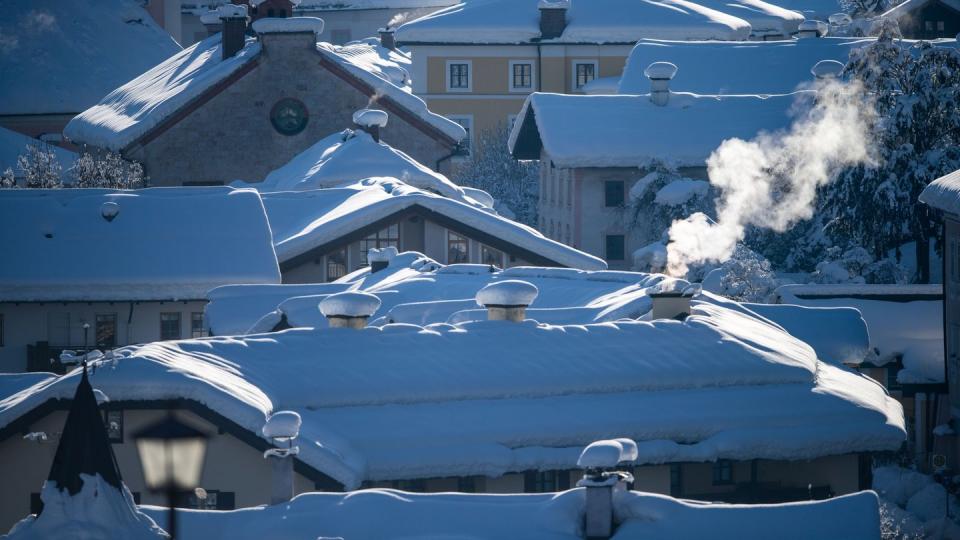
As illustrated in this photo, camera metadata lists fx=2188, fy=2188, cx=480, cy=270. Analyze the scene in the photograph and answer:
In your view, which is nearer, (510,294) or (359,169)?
(510,294)

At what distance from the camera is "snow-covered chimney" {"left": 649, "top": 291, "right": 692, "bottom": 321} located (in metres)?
30.7

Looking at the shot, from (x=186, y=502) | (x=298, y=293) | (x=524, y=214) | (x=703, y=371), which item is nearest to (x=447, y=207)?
(x=298, y=293)

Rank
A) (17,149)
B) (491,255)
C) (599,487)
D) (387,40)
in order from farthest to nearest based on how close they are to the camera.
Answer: (387,40)
(17,149)
(491,255)
(599,487)

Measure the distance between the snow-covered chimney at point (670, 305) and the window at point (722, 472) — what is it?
3.25 metres

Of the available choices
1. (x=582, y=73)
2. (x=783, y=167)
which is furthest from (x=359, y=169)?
(x=582, y=73)

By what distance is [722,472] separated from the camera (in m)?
28.0

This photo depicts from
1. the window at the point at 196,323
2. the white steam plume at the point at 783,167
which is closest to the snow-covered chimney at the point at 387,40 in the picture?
the white steam plume at the point at 783,167

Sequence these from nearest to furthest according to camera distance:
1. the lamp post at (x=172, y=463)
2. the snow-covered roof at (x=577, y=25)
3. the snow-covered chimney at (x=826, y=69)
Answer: the lamp post at (x=172, y=463) → the snow-covered chimney at (x=826, y=69) → the snow-covered roof at (x=577, y=25)

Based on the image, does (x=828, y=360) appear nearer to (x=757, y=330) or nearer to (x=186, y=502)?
(x=757, y=330)

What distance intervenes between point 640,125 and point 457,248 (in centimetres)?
1704

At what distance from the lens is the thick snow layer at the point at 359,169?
54.8m

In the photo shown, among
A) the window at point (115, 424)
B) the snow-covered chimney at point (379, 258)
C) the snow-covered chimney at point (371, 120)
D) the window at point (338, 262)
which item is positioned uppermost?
the snow-covered chimney at point (371, 120)

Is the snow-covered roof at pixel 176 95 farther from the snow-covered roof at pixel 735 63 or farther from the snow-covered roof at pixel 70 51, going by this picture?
the snow-covered roof at pixel 70 51

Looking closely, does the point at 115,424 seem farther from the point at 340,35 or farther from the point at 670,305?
the point at 340,35
